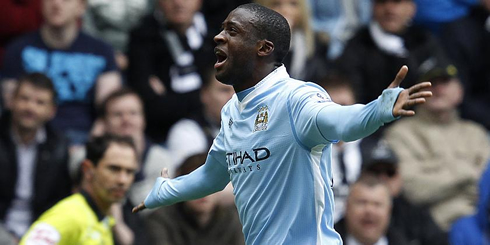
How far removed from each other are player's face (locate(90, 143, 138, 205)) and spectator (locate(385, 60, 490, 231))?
2.99 m

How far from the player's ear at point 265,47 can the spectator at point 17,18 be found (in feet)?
17.5

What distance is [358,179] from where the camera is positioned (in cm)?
848

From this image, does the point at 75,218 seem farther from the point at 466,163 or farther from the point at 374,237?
the point at 466,163

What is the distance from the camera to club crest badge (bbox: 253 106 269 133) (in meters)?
4.64

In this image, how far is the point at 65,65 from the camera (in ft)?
30.2

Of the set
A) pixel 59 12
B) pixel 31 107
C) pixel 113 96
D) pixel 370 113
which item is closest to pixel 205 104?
pixel 113 96

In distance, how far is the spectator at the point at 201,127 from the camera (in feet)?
29.6

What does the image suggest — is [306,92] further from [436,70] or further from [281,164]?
[436,70]

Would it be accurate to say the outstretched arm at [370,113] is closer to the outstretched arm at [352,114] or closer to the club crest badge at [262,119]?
the outstretched arm at [352,114]

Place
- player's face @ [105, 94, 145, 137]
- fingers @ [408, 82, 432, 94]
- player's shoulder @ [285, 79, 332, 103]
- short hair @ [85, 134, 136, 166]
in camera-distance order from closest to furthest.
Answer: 1. fingers @ [408, 82, 432, 94]
2. player's shoulder @ [285, 79, 332, 103]
3. short hair @ [85, 134, 136, 166]
4. player's face @ [105, 94, 145, 137]

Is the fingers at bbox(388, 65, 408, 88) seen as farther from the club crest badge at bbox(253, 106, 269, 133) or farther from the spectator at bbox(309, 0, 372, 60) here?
the spectator at bbox(309, 0, 372, 60)

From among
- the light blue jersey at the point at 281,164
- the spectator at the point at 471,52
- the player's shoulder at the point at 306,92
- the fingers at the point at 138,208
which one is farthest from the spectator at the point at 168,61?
the player's shoulder at the point at 306,92

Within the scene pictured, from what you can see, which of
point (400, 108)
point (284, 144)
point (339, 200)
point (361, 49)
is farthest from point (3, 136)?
point (400, 108)

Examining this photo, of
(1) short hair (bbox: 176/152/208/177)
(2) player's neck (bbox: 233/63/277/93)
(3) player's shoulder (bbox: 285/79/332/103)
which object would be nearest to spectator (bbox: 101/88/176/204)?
(1) short hair (bbox: 176/152/208/177)
